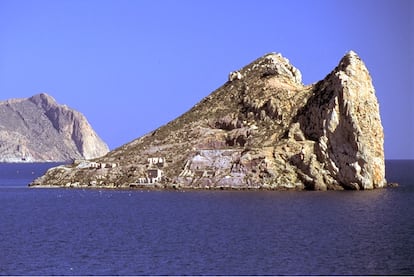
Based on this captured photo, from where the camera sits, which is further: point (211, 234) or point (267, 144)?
point (267, 144)

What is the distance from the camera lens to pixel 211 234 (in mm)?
75688

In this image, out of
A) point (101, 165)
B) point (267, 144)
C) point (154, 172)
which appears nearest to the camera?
point (267, 144)

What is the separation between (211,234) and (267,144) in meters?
62.2

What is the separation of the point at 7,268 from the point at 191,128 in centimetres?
9450

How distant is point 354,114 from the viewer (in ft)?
427

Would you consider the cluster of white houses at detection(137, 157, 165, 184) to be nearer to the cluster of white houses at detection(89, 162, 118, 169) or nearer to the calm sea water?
the cluster of white houses at detection(89, 162, 118, 169)

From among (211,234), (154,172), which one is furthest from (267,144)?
(211,234)

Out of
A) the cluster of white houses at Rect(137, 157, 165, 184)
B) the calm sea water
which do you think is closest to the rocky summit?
the cluster of white houses at Rect(137, 157, 165, 184)

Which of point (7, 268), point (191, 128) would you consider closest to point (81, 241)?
point (7, 268)

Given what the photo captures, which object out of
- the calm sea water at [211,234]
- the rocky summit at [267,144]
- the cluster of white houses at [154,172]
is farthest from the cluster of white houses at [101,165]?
the calm sea water at [211,234]

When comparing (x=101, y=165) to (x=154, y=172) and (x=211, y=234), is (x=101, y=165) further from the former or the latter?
(x=211, y=234)

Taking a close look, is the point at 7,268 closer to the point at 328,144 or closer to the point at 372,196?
the point at 372,196

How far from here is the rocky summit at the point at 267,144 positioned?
129875 mm

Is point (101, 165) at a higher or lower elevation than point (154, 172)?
higher
